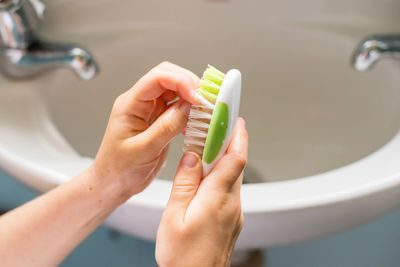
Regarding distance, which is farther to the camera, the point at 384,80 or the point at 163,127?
the point at 384,80

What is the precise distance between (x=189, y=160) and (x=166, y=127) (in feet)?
0.10

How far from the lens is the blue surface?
2.41ft

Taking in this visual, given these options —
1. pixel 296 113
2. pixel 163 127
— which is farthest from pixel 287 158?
pixel 163 127

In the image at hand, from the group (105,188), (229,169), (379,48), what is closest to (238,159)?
(229,169)

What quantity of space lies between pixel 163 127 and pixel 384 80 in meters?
0.39

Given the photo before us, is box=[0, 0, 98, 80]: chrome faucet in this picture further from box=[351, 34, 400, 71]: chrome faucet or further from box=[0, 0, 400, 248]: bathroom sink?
box=[351, 34, 400, 71]: chrome faucet

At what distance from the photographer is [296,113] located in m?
0.65

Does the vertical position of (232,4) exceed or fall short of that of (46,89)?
it exceeds it

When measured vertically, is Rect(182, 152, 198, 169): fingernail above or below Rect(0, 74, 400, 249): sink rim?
above

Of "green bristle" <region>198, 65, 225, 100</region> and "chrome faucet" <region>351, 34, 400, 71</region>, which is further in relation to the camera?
"chrome faucet" <region>351, 34, 400, 71</region>

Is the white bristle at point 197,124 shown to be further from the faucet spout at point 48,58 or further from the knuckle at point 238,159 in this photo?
the faucet spout at point 48,58

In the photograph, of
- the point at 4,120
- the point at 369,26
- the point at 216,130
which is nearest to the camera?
the point at 216,130

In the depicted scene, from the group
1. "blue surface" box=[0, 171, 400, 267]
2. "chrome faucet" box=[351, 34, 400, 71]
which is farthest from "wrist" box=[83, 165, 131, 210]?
"blue surface" box=[0, 171, 400, 267]

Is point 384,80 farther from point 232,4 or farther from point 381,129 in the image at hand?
point 232,4
